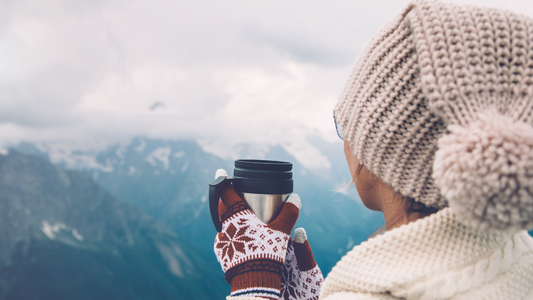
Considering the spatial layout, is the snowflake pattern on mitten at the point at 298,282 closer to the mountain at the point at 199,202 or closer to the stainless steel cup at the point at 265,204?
the stainless steel cup at the point at 265,204

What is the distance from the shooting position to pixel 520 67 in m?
0.68

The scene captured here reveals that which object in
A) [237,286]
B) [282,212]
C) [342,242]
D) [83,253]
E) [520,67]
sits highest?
[520,67]

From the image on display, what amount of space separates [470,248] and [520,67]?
499 millimetres

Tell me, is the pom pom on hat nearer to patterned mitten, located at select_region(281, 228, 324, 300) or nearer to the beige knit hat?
the beige knit hat

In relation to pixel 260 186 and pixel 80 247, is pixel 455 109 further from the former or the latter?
pixel 80 247

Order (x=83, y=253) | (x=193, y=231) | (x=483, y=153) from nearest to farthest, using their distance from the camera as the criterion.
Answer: (x=483, y=153), (x=83, y=253), (x=193, y=231)

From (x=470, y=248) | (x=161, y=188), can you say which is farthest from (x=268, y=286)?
(x=161, y=188)

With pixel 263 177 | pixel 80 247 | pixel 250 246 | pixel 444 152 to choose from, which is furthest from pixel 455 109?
pixel 80 247

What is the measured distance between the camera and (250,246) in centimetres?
126

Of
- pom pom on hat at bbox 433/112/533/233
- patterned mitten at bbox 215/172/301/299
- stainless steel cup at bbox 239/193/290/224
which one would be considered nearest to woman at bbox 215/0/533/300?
pom pom on hat at bbox 433/112/533/233

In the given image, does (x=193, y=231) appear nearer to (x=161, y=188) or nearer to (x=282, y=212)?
(x=161, y=188)

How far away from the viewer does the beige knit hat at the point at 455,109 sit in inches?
23.4

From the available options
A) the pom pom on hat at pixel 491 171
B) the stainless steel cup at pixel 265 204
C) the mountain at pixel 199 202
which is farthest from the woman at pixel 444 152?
the mountain at pixel 199 202

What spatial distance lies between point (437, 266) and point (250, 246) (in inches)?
29.4
